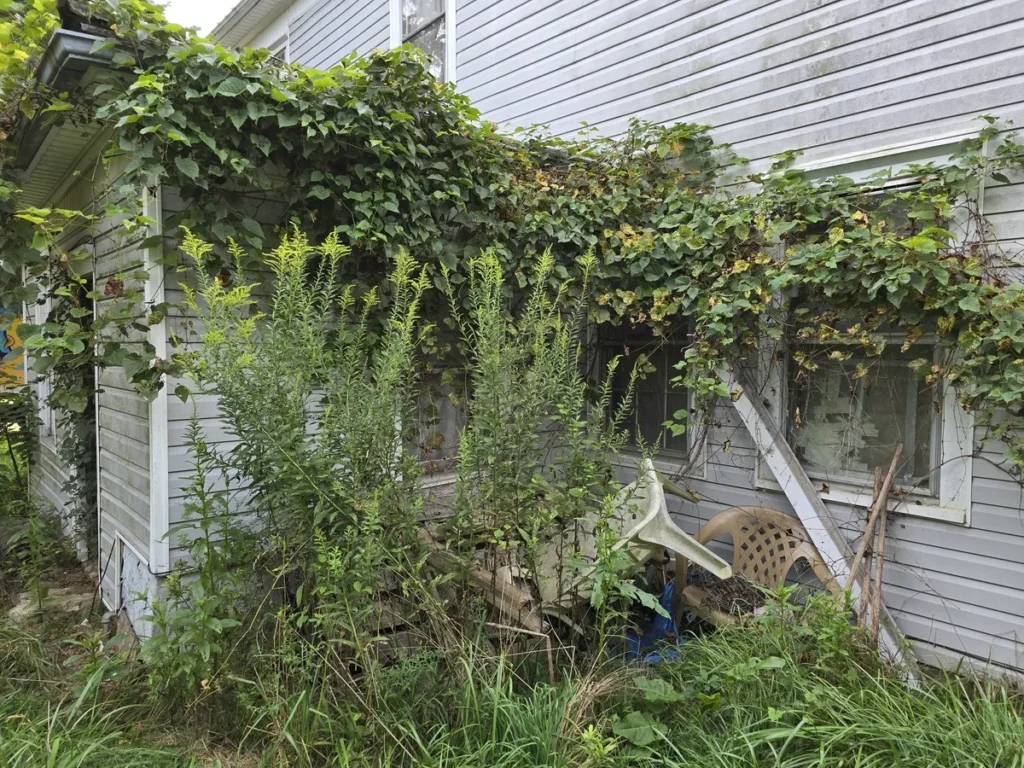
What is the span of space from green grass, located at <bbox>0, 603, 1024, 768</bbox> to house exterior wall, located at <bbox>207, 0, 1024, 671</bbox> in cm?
92

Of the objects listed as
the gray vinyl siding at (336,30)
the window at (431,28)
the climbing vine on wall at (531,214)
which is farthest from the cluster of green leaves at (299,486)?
the gray vinyl siding at (336,30)

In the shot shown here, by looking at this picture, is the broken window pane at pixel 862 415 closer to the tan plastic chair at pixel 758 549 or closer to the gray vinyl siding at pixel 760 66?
the tan plastic chair at pixel 758 549

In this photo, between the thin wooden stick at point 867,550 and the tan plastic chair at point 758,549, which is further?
the tan plastic chair at point 758,549

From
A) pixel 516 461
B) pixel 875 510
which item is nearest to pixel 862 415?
pixel 875 510

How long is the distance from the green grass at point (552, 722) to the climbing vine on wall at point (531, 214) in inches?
55.8

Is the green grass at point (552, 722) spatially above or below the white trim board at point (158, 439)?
below

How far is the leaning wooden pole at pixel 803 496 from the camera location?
11.4ft

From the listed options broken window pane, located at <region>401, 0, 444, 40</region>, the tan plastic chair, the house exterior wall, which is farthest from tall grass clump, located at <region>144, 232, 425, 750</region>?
broken window pane, located at <region>401, 0, 444, 40</region>

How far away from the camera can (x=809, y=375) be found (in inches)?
158

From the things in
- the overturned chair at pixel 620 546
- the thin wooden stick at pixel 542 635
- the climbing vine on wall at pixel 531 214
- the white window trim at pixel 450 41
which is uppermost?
the white window trim at pixel 450 41

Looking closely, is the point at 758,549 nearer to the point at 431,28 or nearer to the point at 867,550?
the point at 867,550

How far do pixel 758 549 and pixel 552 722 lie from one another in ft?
7.41

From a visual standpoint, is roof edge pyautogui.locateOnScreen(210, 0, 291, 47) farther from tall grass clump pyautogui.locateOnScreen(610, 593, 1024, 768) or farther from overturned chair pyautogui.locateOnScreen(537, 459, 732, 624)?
tall grass clump pyautogui.locateOnScreen(610, 593, 1024, 768)

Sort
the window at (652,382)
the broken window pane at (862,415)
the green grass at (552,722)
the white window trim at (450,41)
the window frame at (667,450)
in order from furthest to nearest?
1. the white window trim at (450,41)
2. the window at (652,382)
3. the window frame at (667,450)
4. the broken window pane at (862,415)
5. the green grass at (552,722)
